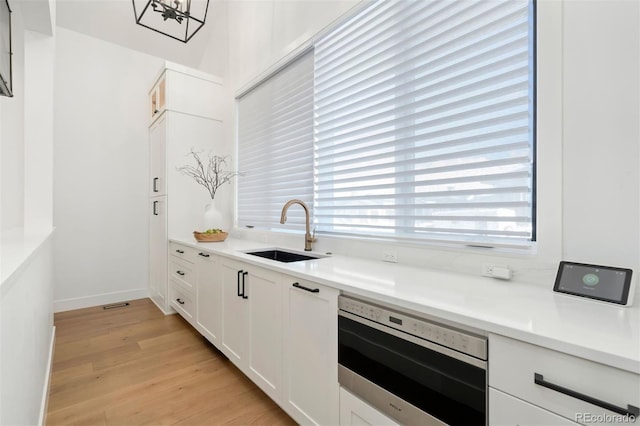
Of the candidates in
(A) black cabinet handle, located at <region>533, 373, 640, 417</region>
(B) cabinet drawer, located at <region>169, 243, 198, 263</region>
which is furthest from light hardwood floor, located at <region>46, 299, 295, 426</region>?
(A) black cabinet handle, located at <region>533, 373, 640, 417</region>

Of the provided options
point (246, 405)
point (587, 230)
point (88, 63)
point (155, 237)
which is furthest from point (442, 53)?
point (88, 63)

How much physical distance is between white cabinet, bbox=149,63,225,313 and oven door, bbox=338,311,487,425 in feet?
8.74

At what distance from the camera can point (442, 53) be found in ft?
4.96

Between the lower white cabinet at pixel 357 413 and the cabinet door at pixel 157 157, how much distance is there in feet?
9.65

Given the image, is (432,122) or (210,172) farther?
(210,172)

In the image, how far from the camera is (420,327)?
978 mm

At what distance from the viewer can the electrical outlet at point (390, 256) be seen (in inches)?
66.8

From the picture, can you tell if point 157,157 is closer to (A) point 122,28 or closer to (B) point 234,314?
(A) point 122,28

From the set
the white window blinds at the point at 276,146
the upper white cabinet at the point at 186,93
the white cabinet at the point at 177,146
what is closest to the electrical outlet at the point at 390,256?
the white window blinds at the point at 276,146

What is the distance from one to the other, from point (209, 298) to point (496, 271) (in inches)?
79.7

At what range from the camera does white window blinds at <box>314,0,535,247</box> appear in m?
1.27

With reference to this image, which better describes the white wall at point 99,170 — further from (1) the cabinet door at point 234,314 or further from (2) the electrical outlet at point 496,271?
(2) the electrical outlet at point 496,271

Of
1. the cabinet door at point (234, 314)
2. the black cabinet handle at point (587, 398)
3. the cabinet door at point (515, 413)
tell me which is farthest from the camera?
the cabinet door at point (234, 314)

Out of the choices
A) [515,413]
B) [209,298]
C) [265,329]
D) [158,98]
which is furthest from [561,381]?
[158,98]
